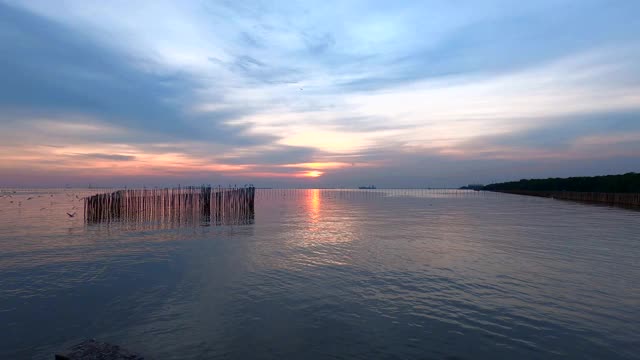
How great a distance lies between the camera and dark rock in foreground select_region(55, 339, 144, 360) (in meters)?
6.04

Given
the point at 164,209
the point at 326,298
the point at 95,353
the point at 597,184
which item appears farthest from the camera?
the point at 597,184

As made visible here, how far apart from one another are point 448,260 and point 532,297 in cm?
491

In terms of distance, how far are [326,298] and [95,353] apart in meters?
5.73

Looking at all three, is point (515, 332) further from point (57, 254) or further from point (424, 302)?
point (57, 254)

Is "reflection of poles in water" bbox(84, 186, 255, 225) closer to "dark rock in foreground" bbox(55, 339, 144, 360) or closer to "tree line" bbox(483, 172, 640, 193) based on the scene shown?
"dark rock in foreground" bbox(55, 339, 144, 360)

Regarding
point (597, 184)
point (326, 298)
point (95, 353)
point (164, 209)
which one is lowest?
point (326, 298)

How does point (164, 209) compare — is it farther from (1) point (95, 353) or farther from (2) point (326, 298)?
(1) point (95, 353)

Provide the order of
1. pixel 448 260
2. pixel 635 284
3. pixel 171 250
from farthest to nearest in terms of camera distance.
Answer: pixel 171 250 < pixel 448 260 < pixel 635 284

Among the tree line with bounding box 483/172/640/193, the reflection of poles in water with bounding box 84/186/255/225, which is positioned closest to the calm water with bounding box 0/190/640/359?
the reflection of poles in water with bounding box 84/186/255/225

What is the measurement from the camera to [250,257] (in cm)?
1623

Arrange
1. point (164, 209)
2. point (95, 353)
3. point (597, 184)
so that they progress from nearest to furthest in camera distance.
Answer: point (95, 353)
point (164, 209)
point (597, 184)

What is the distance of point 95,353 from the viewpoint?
6.18 metres

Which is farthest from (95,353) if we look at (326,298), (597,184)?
(597,184)

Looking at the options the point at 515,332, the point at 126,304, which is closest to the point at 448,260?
the point at 515,332
